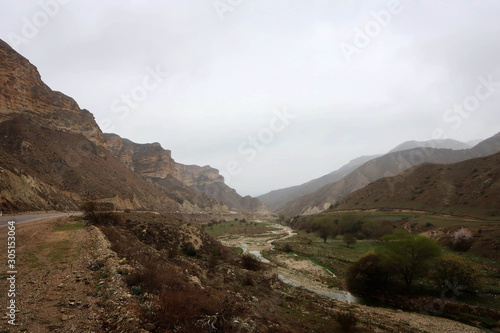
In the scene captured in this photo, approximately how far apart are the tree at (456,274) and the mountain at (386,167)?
11124cm

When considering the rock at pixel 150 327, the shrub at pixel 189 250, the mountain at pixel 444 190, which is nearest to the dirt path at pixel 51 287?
the rock at pixel 150 327

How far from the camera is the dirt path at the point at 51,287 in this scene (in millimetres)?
5376

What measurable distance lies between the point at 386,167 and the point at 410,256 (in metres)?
158

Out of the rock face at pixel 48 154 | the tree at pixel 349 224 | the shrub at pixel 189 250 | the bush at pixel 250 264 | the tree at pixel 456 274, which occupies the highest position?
the rock face at pixel 48 154

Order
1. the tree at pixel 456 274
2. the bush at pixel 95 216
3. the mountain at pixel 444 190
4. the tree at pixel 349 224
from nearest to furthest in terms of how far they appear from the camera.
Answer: the tree at pixel 456 274
the bush at pixel 95 216
the mountain at pixel 444 190
the tree at pixel 349 224

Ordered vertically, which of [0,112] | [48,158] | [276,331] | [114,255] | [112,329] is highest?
[0,112]

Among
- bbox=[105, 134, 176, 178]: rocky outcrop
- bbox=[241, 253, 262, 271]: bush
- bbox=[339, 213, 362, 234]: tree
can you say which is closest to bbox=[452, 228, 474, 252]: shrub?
bbox=[339, 213, 362, 234]: tree

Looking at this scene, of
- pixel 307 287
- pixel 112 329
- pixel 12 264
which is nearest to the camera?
pixel 112 329

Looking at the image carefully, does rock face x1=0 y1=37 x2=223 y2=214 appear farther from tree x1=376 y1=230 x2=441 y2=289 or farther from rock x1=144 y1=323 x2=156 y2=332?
tree x1=376 y1=230 x2=441 y2=289

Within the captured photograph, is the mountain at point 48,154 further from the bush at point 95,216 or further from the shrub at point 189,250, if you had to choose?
the shrub at point 189,250

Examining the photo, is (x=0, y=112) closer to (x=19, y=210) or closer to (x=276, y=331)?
(x=19, y=210)

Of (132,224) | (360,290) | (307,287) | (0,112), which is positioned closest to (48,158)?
(0,112)

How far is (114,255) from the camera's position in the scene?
1174cm

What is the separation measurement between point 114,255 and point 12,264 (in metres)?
3.93
